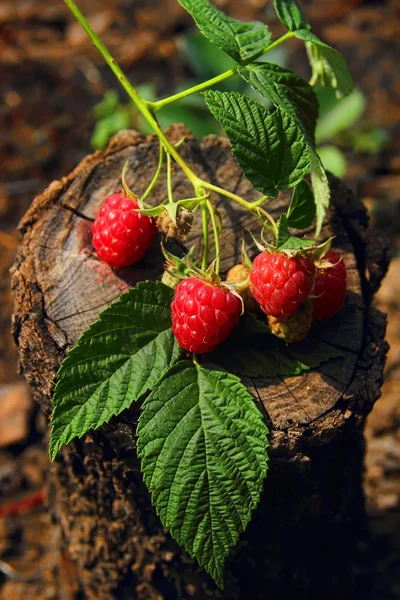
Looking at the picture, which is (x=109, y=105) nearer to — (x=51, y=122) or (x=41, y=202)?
(x=51, y=122)

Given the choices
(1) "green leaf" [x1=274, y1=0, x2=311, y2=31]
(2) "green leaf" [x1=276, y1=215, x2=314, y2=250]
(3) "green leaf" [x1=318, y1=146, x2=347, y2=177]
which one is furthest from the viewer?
(3) "green leaf" [x1=318, y1=146, x2=347, y2=177]

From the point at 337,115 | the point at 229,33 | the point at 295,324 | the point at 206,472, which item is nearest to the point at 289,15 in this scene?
the point at 229,33

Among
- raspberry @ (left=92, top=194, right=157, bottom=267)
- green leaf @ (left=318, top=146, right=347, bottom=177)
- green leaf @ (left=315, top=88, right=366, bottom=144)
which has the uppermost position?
raspberry @ (left=92, top=194, right=157, bottom=267)

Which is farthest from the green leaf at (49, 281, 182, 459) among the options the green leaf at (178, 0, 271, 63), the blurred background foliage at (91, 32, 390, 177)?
the blurred background foliage at (91, 32, 390, 177)

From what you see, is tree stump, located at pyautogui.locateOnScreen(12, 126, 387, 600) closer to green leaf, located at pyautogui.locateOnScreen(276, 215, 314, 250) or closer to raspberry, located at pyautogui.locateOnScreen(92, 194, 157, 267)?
raspberry, located at pyautogui.locateOnScreen(92, 194, 157, 267)

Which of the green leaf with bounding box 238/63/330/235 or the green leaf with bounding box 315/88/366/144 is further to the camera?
the green leaf with bounding box 315/88/366/144

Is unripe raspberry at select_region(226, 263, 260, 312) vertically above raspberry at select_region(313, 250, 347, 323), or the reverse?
unripe raspberry at select_region(226, 263, 260, 312)

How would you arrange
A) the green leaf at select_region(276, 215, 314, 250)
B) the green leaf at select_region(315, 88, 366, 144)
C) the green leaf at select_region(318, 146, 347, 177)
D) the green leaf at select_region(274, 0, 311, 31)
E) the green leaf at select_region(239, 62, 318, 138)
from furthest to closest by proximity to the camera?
the green leaf at select_region(315, 88, 366, 144) → the green leaf at select_region(318, 146, 347, 177) → the green leaf at select_region(274, 0, 311, 31) → the green leaf at select_region(239, 62, 318, 138) → the green leaf at select_region(276, 215, 314, 250)
